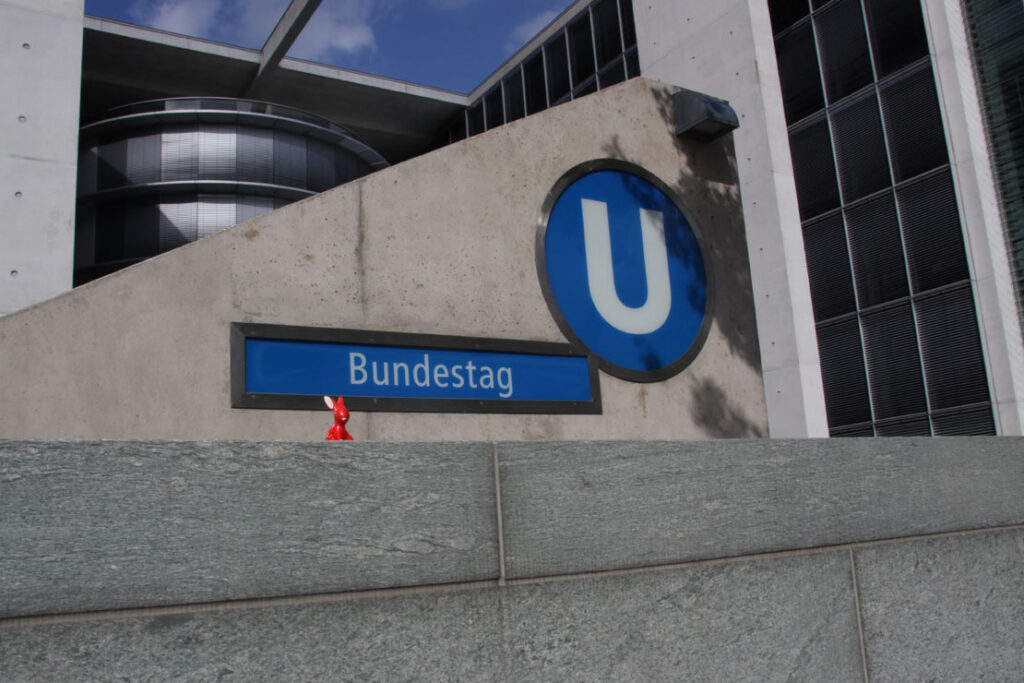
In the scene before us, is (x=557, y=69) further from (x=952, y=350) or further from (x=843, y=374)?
(x=952, y=350)

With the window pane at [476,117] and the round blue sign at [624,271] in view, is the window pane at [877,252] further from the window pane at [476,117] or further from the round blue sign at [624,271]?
the window pane at [476,117]

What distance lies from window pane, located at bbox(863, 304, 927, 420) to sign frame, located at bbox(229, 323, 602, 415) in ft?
48.4

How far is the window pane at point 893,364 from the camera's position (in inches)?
712

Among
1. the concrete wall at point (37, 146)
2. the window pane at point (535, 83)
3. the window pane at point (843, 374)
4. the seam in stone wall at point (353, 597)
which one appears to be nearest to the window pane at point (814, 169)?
the window pane at point (843, 374)

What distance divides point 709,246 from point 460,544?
326cm

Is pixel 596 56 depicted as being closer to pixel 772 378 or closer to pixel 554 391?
pixel 772 378

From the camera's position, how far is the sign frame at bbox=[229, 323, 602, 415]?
13.5 feet

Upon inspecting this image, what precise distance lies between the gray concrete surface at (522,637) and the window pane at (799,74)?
60.0 feet

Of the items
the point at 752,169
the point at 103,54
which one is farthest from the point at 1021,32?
the point at 103,54

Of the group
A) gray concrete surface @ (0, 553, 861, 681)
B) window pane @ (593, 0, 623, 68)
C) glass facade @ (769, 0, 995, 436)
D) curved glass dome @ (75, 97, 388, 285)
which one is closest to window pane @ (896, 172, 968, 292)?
glass facade @ (769, 0, 995, 436)

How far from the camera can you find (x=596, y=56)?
27.3 meters

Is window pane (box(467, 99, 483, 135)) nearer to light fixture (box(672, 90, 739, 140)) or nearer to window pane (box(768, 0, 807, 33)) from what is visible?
window pane (box(768, 0, 807, 33))

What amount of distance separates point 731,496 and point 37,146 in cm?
1283

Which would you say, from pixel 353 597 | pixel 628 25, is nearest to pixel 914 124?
pixel 628 25
